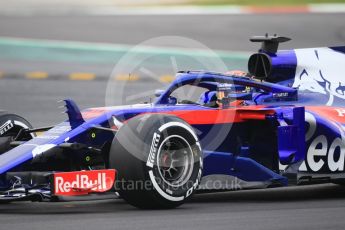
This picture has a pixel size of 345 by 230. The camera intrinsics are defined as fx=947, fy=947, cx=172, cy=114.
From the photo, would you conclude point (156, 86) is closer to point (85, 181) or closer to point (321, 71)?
point (321, 71)

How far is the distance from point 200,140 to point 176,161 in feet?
1.86

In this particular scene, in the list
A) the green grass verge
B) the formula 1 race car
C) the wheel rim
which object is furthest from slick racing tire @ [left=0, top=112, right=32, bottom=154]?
the green grass verge

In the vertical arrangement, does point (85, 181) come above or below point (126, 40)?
below

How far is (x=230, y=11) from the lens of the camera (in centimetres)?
2688

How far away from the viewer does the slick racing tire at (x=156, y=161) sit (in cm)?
822

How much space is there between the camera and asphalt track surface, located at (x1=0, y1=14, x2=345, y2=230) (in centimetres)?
778

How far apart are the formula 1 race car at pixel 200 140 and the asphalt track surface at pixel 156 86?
0.24 m

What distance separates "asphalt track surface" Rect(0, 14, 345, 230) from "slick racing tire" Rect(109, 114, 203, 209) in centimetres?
16

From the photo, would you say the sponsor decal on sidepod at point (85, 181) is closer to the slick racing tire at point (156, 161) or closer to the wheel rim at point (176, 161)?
the slick racing tire at point (156, 161)

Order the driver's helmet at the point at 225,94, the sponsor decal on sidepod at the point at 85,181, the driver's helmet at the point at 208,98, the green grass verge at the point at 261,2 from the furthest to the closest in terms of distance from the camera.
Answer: the green grass verge at the point at 261,2 < the driver's helmet at the point at 208,98 < the driver's helmet at the point at 225,94 < the sponsor decal on sidepod at the point at 85,181

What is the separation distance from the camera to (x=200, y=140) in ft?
29.9

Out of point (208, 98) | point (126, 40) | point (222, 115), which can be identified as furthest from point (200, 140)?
point (126, 40)

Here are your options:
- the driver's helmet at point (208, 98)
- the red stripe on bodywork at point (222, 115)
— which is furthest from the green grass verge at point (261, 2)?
the red stripe on bodywork at point (222, 115)

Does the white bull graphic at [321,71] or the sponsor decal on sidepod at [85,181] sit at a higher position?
the white bull graphic at [321,71]
